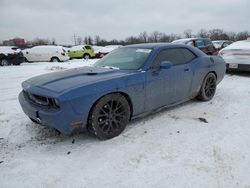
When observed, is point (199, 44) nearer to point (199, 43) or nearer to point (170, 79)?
point (199, 43)

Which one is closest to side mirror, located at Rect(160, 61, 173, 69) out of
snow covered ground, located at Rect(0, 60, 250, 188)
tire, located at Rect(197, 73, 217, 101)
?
snow covered ground, located at Rect(0, 60, 250, 188)

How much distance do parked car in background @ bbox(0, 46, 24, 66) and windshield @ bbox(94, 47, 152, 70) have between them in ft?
44.1

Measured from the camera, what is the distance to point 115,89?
3.83m

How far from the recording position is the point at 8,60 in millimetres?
16672

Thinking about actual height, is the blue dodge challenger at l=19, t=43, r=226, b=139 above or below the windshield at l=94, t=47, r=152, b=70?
below

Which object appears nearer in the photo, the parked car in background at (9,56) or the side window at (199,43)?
the side window at (199,43)

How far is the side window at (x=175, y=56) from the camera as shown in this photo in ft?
15.2

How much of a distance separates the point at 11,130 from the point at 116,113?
1.83 m

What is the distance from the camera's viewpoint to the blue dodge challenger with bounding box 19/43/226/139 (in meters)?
3.48

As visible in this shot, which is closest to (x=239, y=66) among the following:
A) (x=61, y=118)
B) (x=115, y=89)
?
(x=115, y=89)

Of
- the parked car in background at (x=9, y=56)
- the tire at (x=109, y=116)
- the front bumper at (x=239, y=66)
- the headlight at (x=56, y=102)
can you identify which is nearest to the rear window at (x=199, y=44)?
the front bumper at (x=239, y=66)

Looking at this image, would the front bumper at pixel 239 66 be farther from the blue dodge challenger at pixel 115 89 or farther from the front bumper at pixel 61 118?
the front bumper at pixel 61 118

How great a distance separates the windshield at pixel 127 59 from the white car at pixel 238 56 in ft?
17.0

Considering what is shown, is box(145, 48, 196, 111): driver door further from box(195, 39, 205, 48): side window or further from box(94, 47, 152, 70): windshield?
box(195, 39, 205, 48): side window
